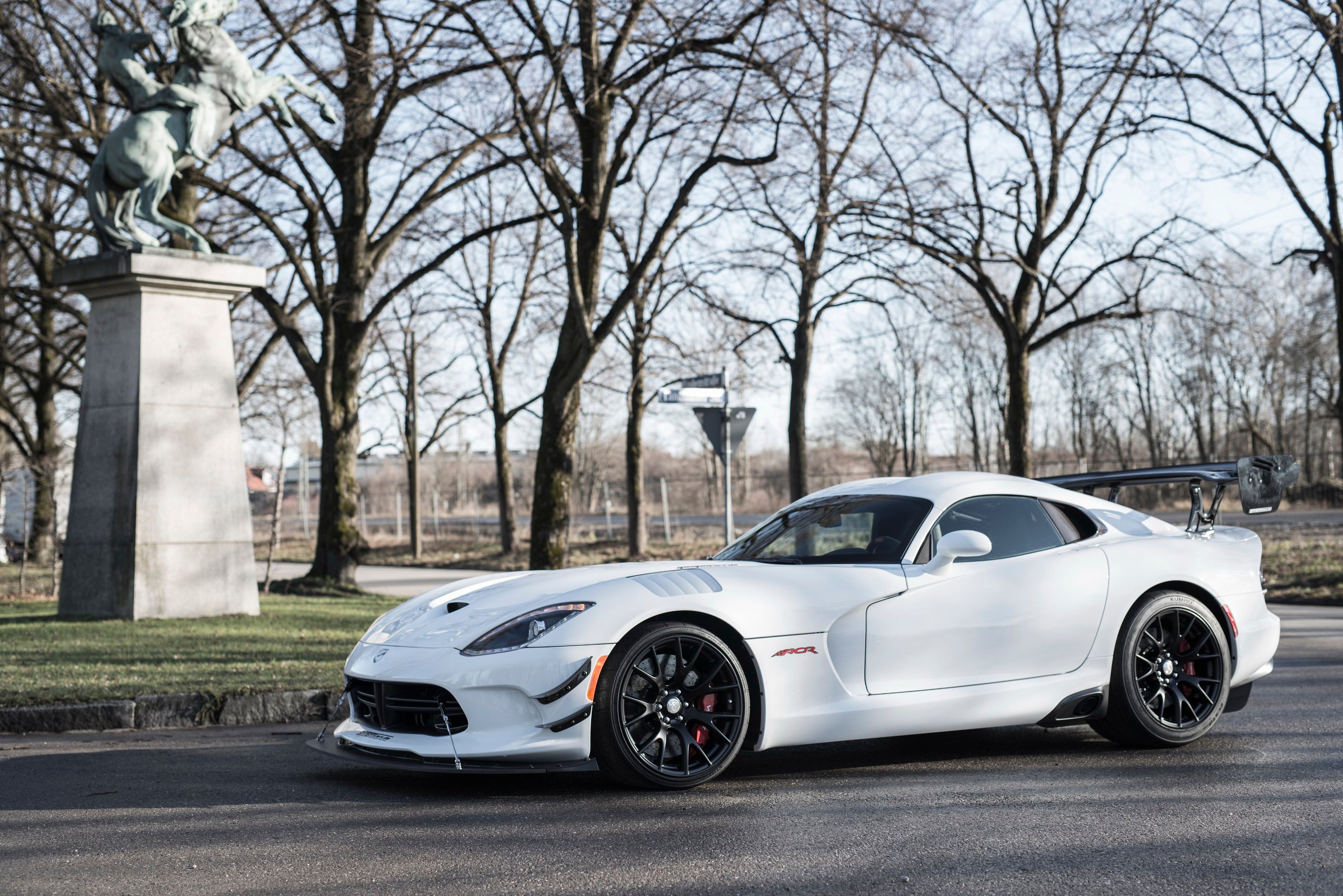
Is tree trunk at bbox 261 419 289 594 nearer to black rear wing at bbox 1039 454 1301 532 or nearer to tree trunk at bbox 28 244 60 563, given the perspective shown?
tree trunk at bbox 28 244 60 563

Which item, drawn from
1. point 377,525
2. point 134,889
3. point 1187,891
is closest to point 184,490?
point 134,889

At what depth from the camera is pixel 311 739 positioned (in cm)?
545

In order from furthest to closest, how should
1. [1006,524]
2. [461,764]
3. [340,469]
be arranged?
[340,469]
[1006,524]
[461,764]

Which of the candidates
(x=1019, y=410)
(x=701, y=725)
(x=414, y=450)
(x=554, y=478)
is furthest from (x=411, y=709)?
(x=414, y=450)

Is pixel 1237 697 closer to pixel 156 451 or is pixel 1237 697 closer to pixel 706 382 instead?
pixel 706 382

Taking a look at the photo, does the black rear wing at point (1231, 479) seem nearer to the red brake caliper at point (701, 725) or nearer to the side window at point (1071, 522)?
the side window at point (1071, 522)

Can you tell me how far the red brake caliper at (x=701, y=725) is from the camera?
5.00 m

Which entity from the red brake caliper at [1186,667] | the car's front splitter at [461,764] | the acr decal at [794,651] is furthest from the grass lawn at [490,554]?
the car's front splitter at [461,764]

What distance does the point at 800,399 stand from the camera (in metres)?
22.7

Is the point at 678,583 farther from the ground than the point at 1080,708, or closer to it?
farther from the ground

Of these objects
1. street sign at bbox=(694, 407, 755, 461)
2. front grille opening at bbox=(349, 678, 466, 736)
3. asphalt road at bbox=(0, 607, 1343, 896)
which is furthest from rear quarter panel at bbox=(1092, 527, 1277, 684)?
street sign at bbox=(694, 407, 755, 461)

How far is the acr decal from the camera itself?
512 cm

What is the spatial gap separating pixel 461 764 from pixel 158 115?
33.1 feet

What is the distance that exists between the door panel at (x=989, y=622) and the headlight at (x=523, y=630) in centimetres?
138
